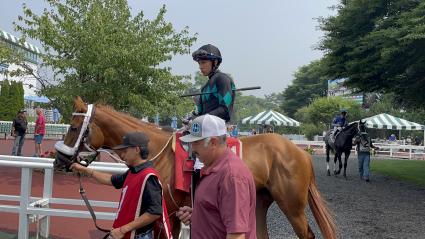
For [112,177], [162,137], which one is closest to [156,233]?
[112,177]

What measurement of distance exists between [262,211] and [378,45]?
895 cm

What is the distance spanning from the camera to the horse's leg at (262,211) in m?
5.11

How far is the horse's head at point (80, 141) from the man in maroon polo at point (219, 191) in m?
2.07

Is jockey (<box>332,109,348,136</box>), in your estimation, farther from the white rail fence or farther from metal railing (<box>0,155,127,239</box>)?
the white rail fence

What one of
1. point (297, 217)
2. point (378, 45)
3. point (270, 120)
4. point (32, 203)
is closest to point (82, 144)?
point (32, 203)

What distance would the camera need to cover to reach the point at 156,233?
343cm

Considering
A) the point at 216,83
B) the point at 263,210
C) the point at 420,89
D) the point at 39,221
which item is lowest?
the point at 39,221

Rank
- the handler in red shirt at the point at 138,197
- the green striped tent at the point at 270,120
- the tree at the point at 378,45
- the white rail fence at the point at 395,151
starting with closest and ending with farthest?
the handler in red shirt at the point at 138,197
the tree at the point at 378,45
the white rail fence at the point at 395,151
the green striped tent at the point at 270,120

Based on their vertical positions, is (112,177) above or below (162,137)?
below

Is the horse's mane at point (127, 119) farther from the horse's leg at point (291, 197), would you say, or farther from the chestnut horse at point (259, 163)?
the horse's leg at point (291, 197)

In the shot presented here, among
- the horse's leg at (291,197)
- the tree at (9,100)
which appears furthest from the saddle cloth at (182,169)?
the tree at (9,100)

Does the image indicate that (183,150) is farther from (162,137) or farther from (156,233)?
(156,233)

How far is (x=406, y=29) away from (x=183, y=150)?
8.97m

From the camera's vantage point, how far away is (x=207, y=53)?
4.38 meters
